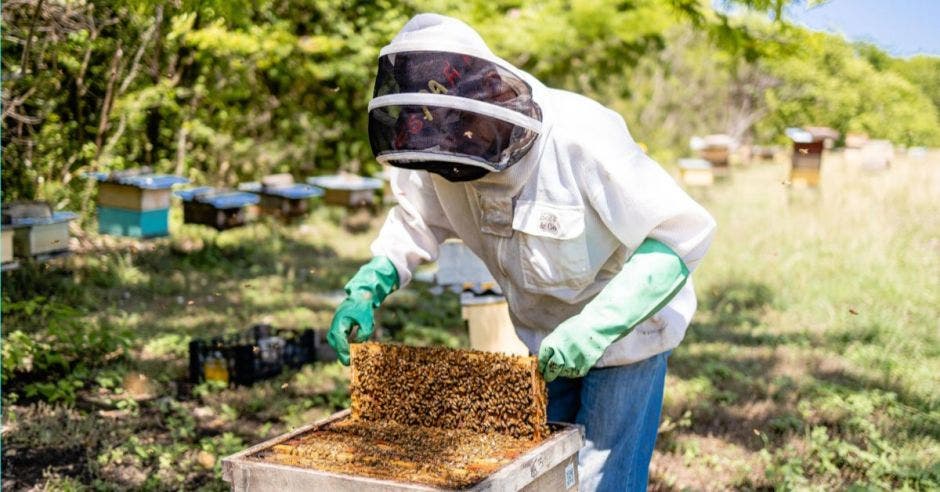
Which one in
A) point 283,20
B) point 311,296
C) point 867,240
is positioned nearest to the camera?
point 311,296

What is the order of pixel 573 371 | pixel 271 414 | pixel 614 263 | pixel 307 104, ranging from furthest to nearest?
pixel 307 104 → pixel 271 414 → pixel 614 263 → pixel 573 371

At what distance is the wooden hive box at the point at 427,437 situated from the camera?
2.05 meters

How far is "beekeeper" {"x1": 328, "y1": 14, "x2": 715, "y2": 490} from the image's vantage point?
2.28 m

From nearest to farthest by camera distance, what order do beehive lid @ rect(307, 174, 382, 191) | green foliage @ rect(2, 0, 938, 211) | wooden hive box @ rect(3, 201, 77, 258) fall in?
1. wooden hive box @ rect(3, 201, 77, 258)
2. green foliage @ rect(2, 0, 938, 211)
3. beehive lid @ rect(307, 174, 382, 191)

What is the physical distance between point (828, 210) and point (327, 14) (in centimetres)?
628

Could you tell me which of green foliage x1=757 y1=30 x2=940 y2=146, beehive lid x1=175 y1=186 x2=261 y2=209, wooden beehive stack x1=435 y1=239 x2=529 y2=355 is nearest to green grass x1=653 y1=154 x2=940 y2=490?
wooden beehive stack x1=435 y1=239 x2=529 y2=355

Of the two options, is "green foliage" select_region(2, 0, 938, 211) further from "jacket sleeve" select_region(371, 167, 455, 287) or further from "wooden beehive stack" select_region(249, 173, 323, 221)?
"jacket sleeve" select_region(371, 167, 455, 287)

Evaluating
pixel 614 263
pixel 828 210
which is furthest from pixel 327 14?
pixel 614 263

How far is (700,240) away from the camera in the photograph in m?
2.42

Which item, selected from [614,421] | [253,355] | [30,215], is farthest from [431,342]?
[614,421]

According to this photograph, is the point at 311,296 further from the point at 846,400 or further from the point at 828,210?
the point at 828,210

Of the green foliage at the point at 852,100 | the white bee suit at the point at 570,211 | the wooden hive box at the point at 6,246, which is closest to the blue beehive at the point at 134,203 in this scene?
the wooden hive box at the point at 6,246

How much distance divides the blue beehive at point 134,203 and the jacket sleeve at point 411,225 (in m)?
4.49

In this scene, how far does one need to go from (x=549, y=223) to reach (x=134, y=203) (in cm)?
528
